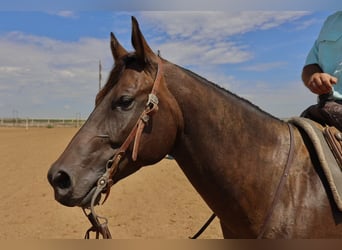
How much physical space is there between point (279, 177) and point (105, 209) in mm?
7809

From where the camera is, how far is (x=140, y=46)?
2248 mm

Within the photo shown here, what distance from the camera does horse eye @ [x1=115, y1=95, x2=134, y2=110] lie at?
2139 mm

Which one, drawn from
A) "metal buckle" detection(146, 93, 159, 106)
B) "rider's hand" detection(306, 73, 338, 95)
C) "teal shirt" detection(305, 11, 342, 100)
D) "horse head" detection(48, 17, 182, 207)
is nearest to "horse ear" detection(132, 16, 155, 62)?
"horse head" detection(48, 17, 182, 207)

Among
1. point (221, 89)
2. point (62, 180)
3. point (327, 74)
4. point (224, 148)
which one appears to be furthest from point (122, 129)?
point (327, 74)

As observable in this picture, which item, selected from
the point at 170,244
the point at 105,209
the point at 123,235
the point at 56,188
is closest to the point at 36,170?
the point at 105,209

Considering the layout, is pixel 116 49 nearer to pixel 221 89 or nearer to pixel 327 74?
pixel 221 89

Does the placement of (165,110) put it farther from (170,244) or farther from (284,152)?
(170,244)

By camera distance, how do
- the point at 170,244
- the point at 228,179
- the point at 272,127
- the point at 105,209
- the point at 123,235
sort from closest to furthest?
1. the point at 170,244
2. the point at 228,179
3. the point at 272,127
4. the point at 123,235
5. the point at 105,209

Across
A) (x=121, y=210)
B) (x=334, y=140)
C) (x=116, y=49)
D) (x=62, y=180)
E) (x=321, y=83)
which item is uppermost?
(x=116, y=49)

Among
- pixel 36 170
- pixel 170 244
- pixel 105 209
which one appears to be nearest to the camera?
pixel 170 244

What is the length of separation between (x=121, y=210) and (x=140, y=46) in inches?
299

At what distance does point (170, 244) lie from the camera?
1.35 meters

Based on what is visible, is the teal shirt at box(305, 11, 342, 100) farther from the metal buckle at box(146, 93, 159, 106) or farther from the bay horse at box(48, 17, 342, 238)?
the metal buckle at box(146, 93, 159, 106)

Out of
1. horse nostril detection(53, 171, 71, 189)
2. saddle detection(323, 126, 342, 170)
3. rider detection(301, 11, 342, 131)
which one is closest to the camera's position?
horse nostril detection(53, 171, 71, 189)
